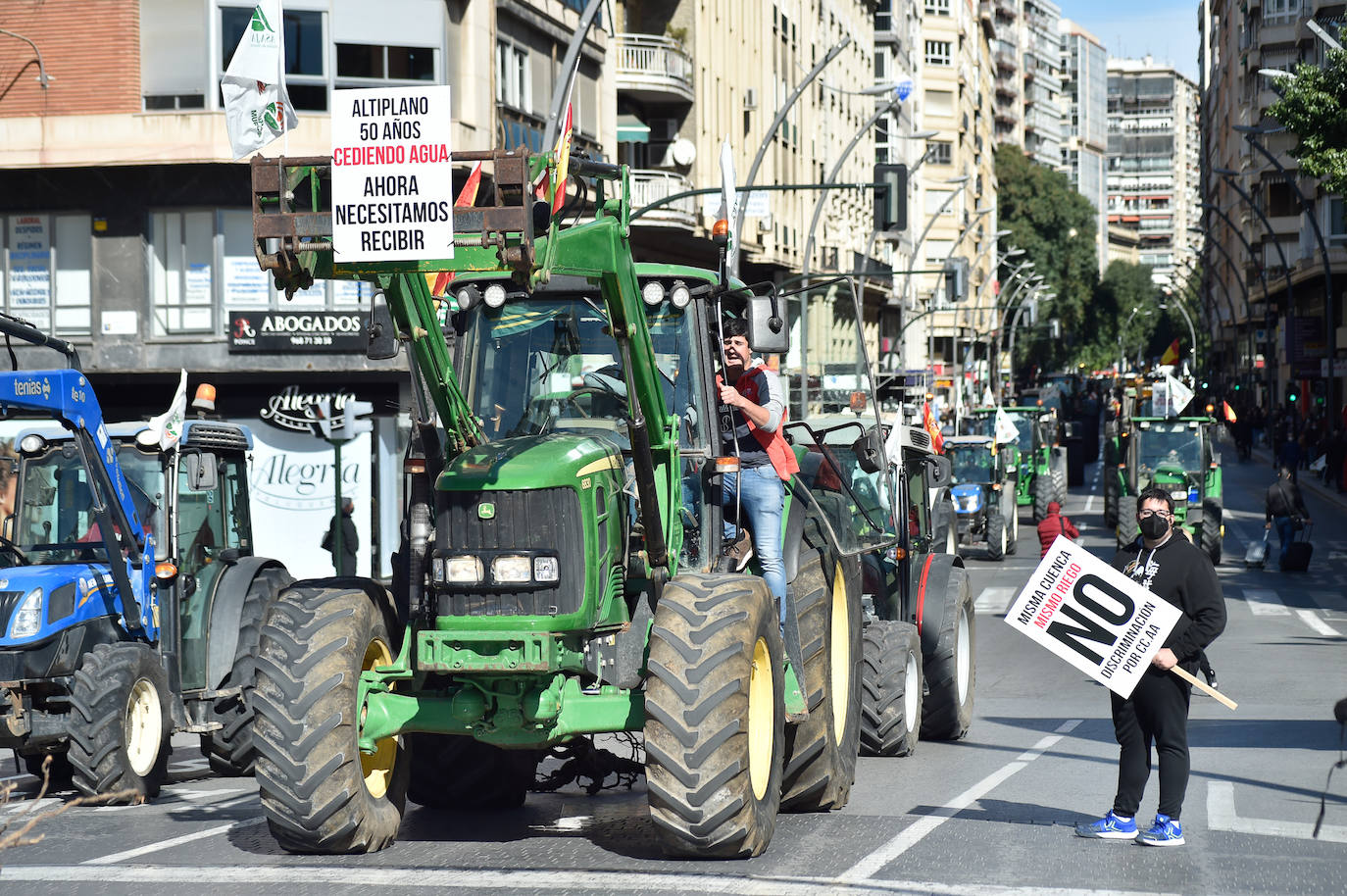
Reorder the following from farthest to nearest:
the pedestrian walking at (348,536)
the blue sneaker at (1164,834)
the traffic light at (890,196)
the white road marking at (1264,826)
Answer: the pedestrian walking at (348,536)
the traffic light at (890,196)
the white road marking at (1264,826)
the blue sneaker at (1164,834)

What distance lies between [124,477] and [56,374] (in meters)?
1.23

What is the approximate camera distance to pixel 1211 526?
102 feet

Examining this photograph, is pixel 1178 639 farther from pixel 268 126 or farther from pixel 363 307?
pixel 363 307

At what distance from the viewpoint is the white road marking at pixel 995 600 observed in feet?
85.8

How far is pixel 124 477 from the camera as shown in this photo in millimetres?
12430

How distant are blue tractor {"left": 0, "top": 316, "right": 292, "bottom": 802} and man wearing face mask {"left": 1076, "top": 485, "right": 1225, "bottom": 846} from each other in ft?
17.7

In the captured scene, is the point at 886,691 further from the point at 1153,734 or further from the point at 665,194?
the point at 665,194

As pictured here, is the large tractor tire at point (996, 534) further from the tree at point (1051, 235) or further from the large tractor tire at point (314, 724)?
the tree at point (1051, 235)

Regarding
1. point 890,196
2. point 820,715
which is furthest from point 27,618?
point 890,196

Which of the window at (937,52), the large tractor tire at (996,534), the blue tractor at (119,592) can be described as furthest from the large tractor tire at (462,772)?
the window at (937,52)

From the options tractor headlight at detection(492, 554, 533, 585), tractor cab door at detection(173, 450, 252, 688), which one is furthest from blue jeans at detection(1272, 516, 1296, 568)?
tractor headlight at detection(492, 554, 533, 585)

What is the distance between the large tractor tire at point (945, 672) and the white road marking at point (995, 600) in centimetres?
1128

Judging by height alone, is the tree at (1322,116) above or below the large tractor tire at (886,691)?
above

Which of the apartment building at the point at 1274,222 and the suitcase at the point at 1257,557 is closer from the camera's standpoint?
the suitcase at the point at 1257,557
